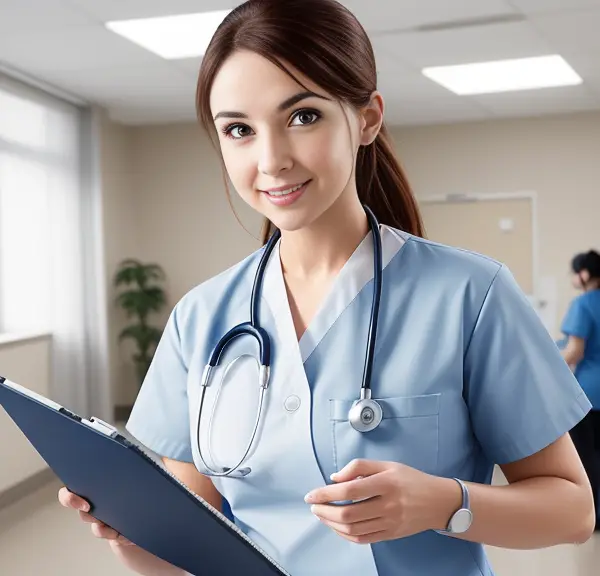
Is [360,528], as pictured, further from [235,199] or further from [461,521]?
[235,199]

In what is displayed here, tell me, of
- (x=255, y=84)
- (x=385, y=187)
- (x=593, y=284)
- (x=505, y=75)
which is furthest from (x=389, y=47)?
(x=255, y=84)

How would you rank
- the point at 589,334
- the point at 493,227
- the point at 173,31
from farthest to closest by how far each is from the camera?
1. the point at 493,227
2. the point at 173,31
3. the point at 589,334

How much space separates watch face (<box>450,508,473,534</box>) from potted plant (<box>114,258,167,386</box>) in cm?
617

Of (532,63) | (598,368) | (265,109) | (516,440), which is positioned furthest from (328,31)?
(532,63)

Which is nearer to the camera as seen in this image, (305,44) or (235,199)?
(305,44)

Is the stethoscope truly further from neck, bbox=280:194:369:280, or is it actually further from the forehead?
the forehead

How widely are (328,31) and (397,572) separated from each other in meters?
0.61

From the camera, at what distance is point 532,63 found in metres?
5.26

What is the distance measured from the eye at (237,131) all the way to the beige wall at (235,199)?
610cm

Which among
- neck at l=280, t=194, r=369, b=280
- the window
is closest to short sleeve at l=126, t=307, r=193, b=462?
neck at l=280, t=194, r=369, b=280

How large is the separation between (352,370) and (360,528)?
0.23m

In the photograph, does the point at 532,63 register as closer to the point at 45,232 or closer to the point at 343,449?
the point at 45,232

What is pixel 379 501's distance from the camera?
2.73 feet

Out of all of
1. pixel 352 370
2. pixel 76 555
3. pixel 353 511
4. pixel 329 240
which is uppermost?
pixel 329 240
